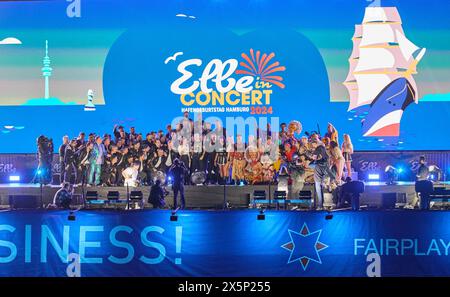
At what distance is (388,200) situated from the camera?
49.8 ft

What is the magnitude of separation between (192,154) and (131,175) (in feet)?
5.25

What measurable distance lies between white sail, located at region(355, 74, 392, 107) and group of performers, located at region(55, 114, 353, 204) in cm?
111

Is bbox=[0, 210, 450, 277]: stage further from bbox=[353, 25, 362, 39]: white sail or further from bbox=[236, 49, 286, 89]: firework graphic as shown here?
bbox=[353, 25, 362, 39]: white sail

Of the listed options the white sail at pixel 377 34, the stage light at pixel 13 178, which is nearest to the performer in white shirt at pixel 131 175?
the stage light at pixel 13 178

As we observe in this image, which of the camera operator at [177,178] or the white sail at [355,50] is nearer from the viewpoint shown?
the camera operator at [177,178]

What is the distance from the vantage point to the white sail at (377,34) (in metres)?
15.9

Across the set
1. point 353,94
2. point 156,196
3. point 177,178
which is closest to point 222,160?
point 177,178

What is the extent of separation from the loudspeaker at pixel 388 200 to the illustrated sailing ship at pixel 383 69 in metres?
1.69

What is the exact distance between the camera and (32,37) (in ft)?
53.9

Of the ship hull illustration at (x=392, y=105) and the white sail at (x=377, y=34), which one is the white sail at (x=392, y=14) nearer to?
the white sail at (x=377, y=34)

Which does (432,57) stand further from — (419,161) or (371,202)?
(371,202)

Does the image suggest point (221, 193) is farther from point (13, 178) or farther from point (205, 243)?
point (13, 178)
